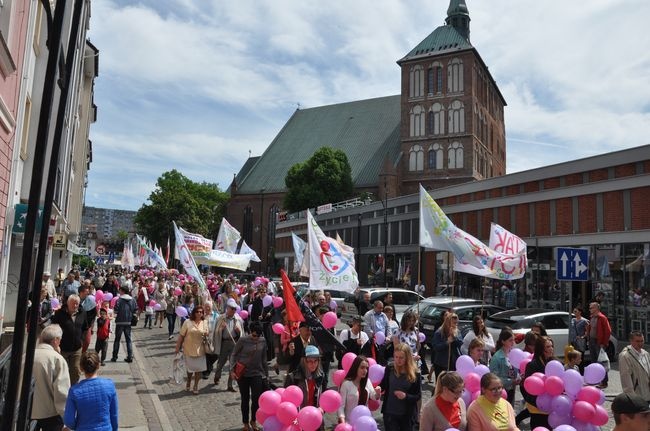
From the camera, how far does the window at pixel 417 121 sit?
58250 millimetres

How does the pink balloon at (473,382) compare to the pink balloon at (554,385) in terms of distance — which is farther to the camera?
the pink balloon at (554,385)

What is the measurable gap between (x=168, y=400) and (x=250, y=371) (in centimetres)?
274

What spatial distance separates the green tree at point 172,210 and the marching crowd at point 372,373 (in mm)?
61581

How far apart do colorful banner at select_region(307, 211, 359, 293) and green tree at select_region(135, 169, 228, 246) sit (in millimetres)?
60002

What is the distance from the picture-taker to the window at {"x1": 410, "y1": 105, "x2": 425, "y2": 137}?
58.2 m

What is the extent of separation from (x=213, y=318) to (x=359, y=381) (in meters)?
6.48

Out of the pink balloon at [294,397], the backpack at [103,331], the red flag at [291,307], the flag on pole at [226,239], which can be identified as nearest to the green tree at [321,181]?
the flag on pole at [226,239]

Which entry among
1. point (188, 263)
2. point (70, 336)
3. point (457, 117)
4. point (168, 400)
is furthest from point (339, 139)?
point (70, 336)

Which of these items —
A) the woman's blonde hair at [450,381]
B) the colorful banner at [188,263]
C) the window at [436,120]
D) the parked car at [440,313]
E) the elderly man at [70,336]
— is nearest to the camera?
the woman's blonde hair at [450,381]

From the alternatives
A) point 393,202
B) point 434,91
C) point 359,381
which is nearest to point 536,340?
point 359,381

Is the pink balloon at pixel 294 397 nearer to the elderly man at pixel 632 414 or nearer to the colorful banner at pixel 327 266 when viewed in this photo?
the elderly man at pixel 632 414

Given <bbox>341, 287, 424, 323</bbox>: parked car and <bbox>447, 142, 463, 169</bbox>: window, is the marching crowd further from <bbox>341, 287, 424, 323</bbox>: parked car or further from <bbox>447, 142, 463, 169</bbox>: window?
<bbox>447, 142, 463, 169</bbox>: window

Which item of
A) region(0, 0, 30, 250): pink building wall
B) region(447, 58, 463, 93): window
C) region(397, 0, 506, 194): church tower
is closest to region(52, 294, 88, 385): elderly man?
region(0, 0, 30, 250): pink building wall

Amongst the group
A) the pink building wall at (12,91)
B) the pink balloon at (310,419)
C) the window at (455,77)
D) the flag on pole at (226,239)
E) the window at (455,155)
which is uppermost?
the window at (455,77)
